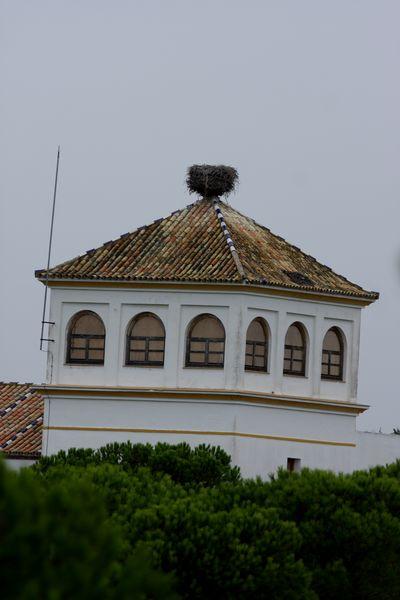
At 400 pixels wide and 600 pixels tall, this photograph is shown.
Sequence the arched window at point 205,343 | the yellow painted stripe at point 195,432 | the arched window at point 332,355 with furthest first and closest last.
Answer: the arched window at point 332,355 → the arched window at point 205,343 → the yellow painted stripe at point 195,432

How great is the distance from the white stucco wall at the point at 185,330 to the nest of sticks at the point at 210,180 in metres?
4.59

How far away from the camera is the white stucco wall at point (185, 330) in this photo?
41875 mm

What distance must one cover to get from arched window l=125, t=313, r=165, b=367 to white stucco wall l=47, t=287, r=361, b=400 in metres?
0.15

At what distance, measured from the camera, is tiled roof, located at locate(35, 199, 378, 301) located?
1667 inches

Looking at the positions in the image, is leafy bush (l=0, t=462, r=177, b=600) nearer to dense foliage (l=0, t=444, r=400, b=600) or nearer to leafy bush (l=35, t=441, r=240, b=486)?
dense foliage (l=0, t=444, r=400, b=600)

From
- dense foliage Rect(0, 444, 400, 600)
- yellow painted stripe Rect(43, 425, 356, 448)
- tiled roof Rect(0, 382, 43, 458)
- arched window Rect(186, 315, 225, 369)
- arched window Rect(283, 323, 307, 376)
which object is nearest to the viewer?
dense foliage Rect(0, 444, 400, 600)

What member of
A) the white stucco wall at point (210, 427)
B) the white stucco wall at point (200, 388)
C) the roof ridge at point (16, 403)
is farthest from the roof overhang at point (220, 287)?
the roof ridge at point (16, 403)

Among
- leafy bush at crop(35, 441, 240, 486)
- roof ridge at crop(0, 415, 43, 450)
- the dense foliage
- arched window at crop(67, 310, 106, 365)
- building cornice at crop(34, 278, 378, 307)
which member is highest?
building cornice at crop(34, 278, 378, 307)

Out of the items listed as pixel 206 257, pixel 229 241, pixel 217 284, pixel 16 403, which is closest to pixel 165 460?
pixel 217 284

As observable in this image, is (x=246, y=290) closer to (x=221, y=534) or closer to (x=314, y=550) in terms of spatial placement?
(x=314, y=550)

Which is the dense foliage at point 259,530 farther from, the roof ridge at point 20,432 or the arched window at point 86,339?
the roof ridge at point 20,432

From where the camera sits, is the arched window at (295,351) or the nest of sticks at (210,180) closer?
the arched window at (295,351)

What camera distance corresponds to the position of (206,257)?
43.0 m

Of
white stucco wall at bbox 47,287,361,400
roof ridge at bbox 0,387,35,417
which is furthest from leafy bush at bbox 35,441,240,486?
roof ridge at bbox 0,387,35,417
